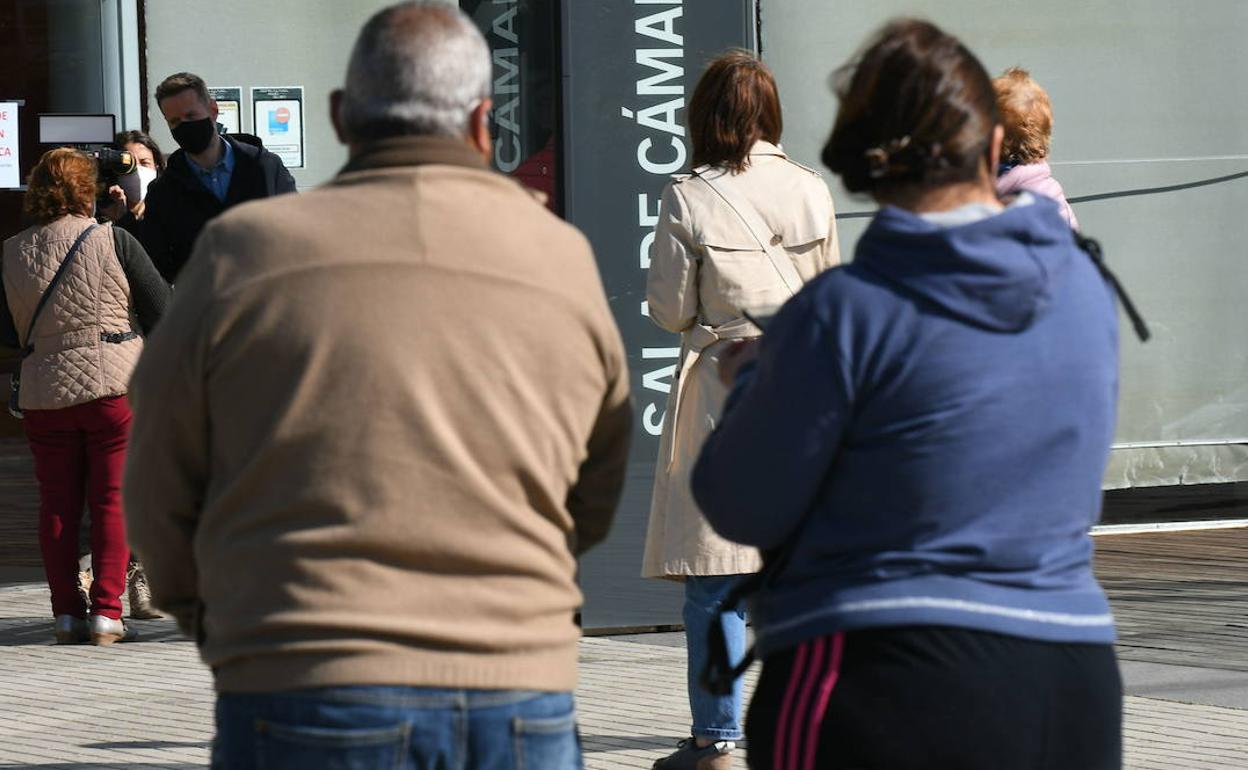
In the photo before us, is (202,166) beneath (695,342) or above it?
above

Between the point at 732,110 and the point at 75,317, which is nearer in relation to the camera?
the point at 732,110

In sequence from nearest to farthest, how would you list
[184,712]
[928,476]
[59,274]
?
[928,476], [184,712], [59,274]

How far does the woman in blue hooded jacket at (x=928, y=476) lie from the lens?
96.3 inches

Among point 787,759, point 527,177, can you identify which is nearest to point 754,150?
point 527,177

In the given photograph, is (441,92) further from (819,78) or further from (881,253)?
(819,78)

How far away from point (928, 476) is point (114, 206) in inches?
246

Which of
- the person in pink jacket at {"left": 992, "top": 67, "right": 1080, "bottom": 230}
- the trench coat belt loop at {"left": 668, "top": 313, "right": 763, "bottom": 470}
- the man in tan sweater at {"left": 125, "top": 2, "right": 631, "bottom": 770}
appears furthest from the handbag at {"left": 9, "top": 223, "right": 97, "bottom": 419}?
the man in tan sweater at {"left": 125, "top": 2, "right": 631, "bottom": 770}

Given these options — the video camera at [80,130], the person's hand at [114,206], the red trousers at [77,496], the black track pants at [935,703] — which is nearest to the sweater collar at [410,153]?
the black track pants at [935,703]

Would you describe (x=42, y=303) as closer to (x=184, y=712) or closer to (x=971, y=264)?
(x=184, y=712)

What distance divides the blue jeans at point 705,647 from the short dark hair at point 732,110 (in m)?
1.11

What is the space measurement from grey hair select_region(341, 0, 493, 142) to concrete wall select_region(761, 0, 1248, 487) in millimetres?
7484

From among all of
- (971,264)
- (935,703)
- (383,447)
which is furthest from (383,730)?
(971,264)

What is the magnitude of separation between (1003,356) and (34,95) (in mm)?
8962

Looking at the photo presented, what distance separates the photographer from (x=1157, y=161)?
33.1 feet
